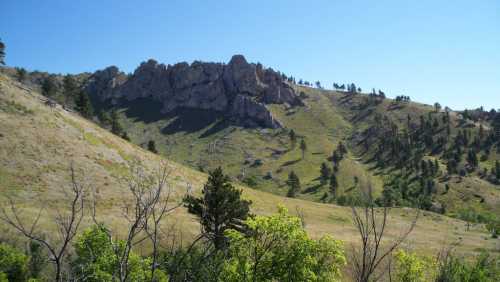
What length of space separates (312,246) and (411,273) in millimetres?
13088

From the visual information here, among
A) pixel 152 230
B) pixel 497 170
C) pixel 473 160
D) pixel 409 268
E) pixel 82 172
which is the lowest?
pixel 152 230

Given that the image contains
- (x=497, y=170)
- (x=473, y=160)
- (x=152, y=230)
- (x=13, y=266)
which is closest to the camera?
(x=13, y=266)

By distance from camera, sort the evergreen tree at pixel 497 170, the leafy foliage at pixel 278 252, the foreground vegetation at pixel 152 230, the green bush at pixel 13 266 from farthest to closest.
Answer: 1. the evergreen tree at pixel 497 170
2. the green bush at pixel 13 266
3. the leafy foliage at pixel 278 252
4. the foreground vegetation at pixel 152 230

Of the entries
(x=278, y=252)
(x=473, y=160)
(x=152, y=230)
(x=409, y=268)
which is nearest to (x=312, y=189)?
(x=473, y=160)

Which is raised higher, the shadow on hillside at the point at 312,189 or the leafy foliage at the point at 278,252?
the leafy foliage at the point at 278,252

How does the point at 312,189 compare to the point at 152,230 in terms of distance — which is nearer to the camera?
the point at 152,230

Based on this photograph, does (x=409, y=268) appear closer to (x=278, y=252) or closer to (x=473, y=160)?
(x=278, y=252)

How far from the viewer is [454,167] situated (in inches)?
7515

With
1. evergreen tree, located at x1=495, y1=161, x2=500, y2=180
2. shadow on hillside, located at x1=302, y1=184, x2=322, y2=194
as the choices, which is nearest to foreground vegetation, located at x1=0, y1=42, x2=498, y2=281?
shadow on hillside, located at x1=302, y1=184, x2=322, y2=194

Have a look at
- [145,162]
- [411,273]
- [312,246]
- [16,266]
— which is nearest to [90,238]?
[16,266]

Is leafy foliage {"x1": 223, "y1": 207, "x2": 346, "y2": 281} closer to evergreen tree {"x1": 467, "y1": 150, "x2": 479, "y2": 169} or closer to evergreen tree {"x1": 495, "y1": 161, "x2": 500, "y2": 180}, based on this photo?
evergreen tree {"x1": 495, "y1": 161, "x2": 500, "y2": 180}

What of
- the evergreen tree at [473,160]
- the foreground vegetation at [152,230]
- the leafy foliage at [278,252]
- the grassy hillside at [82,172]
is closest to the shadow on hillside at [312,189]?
the foreground vegetation at [152,230]

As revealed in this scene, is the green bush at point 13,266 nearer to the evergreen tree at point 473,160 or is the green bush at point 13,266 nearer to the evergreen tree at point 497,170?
the evergreen tree at point 497,170

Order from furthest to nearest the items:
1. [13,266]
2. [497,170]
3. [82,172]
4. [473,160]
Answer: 1. [473,160]
2. [497,170]
3. [82,172]
4. [13,266]
